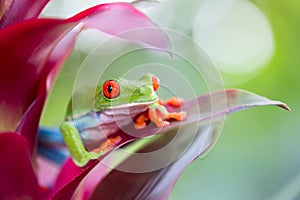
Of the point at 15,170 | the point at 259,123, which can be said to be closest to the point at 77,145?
the point at 15,170

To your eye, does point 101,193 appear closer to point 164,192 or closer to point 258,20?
point 164,192

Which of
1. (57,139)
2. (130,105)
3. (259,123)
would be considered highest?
(130,105)

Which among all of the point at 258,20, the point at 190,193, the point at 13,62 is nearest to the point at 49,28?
the point at 13,62

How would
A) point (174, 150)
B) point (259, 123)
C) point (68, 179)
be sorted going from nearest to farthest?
point (174, 150) → point (68, 179) → point (259, 123)

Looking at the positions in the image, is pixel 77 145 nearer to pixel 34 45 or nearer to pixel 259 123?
pixel 34 45

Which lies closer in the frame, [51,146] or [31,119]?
[31,119]

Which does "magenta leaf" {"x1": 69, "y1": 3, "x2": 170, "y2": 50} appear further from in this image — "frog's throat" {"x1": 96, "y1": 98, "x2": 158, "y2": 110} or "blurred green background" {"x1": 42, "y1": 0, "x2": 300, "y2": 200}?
"blurred green background" {"x1": 42, "y1": 0, "x2": 300, "y2": 200}
